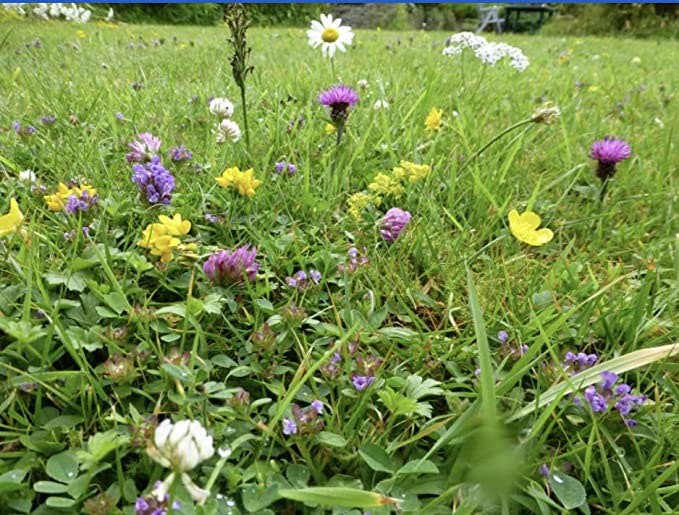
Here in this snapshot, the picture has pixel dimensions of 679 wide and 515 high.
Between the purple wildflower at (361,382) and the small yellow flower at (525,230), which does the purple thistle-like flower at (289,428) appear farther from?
the small yellow flower at (525,230)

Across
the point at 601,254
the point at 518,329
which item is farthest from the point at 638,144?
the point at 518,329

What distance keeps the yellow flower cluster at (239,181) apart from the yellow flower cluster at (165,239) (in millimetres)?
234

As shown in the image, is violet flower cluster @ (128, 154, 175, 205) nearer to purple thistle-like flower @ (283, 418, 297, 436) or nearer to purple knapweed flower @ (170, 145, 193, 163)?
purple knapweed flower @ (170, 145, 193, 163)

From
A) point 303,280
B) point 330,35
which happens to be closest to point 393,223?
point 303,280

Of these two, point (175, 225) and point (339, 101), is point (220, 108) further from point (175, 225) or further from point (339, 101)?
point (175, 225)

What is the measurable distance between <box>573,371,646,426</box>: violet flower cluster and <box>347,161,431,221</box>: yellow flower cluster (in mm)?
702

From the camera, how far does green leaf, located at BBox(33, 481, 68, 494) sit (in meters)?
0.81

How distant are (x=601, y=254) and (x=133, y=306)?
118cm

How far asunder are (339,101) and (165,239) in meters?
0.77

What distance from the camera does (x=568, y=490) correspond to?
0.91 meters

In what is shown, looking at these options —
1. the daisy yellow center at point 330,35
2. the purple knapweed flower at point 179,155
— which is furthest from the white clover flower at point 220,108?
the daisy yellow center at point 330,35

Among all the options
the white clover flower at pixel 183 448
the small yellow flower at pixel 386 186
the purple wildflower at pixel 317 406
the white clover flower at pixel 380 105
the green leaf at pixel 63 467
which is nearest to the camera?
the white clover flower at pixel 183 448

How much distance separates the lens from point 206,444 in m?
0.64

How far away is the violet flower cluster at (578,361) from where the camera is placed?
1.06 m
